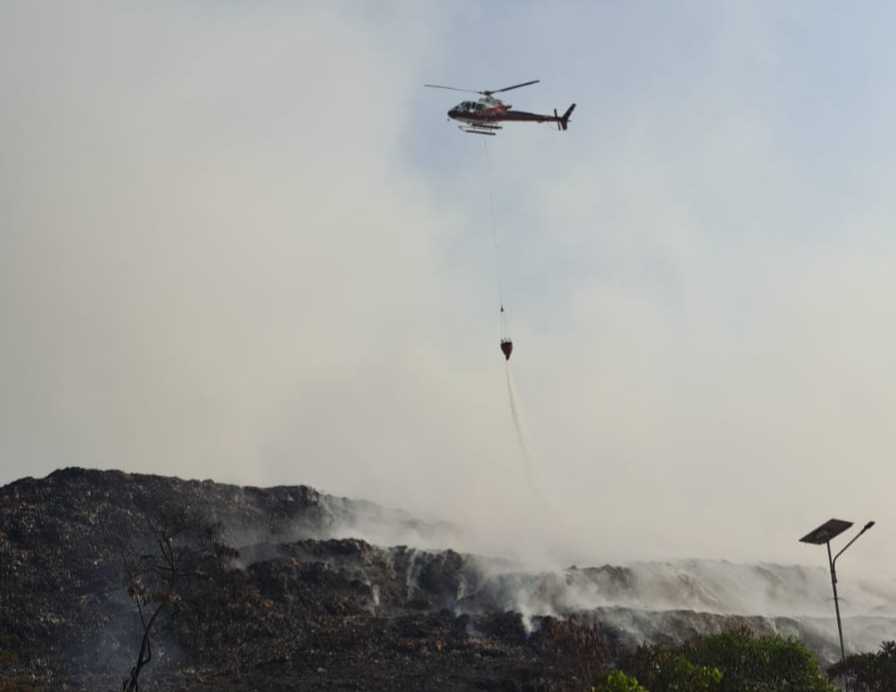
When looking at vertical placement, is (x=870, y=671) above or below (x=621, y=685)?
below

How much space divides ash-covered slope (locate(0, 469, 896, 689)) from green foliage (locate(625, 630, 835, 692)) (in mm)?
22149

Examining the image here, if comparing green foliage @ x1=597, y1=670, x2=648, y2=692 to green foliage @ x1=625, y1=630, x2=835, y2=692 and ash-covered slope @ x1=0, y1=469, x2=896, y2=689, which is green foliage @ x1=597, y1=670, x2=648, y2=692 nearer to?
green foliage @ x1=625, y1=630, x2=835, y2=692

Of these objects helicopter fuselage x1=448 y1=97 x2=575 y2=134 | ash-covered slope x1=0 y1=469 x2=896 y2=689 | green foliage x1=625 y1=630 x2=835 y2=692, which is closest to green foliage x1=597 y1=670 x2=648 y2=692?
green foliage x1=625 y1=630 x2=835 y2=692

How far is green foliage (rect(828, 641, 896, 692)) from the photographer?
58719mm

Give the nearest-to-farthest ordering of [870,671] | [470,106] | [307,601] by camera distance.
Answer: [870,671] < [470,106] < [307,601]

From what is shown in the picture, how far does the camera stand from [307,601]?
107000mm

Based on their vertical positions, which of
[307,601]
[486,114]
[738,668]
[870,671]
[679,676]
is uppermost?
[486,114]

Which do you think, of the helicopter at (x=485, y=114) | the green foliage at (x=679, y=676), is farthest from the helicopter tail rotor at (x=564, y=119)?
the green foliage at (x=679, y=676)

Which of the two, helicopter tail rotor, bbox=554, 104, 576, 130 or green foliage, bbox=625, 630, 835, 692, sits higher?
helicopter tail rotor, bbox=554, 104, 576, 130

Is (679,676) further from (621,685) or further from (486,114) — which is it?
(486,114)

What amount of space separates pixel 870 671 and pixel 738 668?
881 centimetres

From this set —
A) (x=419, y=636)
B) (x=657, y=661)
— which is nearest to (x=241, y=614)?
(x=419, y=636)

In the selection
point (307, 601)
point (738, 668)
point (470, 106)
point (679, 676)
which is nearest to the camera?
point (679, 676)

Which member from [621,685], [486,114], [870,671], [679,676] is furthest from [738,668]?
[486,114]
